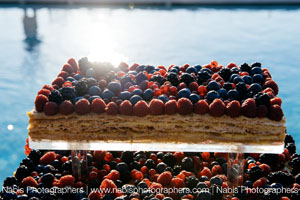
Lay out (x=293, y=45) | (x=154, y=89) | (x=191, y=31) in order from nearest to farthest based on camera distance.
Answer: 1. (x=154, y=89)
2. (x=293, y=45)
3. (x=191, y=31)

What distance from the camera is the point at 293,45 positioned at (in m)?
10.3

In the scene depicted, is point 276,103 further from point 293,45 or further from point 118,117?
point 293,45

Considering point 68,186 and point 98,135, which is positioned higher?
point 98,135

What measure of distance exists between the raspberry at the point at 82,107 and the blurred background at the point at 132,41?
277 centimetres

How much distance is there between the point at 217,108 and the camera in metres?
2.95

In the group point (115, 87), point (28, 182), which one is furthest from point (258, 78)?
point (28, 182)

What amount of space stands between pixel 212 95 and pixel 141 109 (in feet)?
1.94

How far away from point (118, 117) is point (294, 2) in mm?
13367

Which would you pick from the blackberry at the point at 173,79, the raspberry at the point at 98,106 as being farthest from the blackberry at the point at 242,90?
the raspberry at the point at 98,106

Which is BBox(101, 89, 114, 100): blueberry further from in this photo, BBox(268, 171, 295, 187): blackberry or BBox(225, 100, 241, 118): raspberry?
BBox(268, 171, 295, 187): blackberry

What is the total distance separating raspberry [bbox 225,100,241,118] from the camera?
2953 millimetres

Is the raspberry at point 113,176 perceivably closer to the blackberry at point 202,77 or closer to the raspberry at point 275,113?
the blackberry at point 202,77

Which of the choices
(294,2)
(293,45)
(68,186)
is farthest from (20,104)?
(294,2)

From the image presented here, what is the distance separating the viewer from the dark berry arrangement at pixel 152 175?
302 cm
